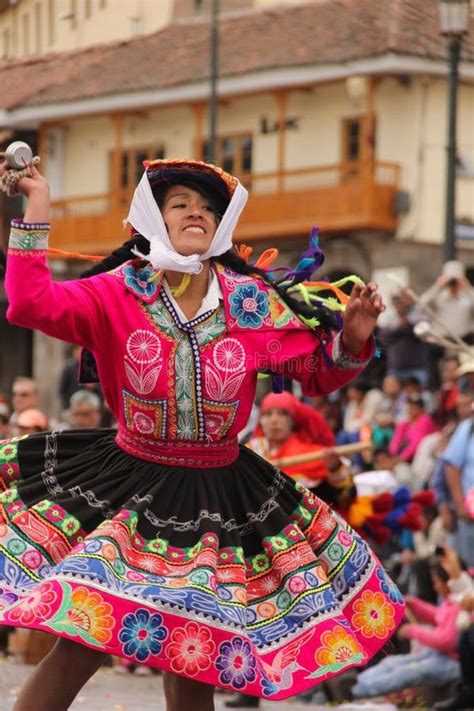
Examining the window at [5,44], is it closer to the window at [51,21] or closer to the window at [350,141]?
the window at [51,21]

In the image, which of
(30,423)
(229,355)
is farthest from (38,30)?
(229,355)

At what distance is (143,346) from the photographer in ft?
18.8

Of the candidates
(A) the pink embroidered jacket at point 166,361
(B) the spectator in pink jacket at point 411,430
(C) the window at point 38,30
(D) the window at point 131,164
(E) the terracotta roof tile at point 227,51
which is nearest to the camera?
(A) the pink embroidered jacket at point 166,361

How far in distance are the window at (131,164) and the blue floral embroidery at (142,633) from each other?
1117 inches

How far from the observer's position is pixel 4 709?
8.17 meters

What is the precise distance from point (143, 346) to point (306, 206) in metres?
25.1

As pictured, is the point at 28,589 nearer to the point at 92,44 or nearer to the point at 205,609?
the point at 205,609

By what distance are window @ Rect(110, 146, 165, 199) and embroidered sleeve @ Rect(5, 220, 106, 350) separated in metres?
27.9

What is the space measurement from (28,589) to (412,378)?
385 inches

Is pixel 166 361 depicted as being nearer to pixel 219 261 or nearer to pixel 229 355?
pixel 229 355

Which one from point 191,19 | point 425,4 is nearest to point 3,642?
point 425,4

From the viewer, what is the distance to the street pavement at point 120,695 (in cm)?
909

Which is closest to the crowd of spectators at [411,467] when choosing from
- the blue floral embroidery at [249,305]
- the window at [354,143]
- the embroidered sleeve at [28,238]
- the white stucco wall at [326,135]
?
the blue floral embroidery at [249,305]

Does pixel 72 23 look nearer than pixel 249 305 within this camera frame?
No
